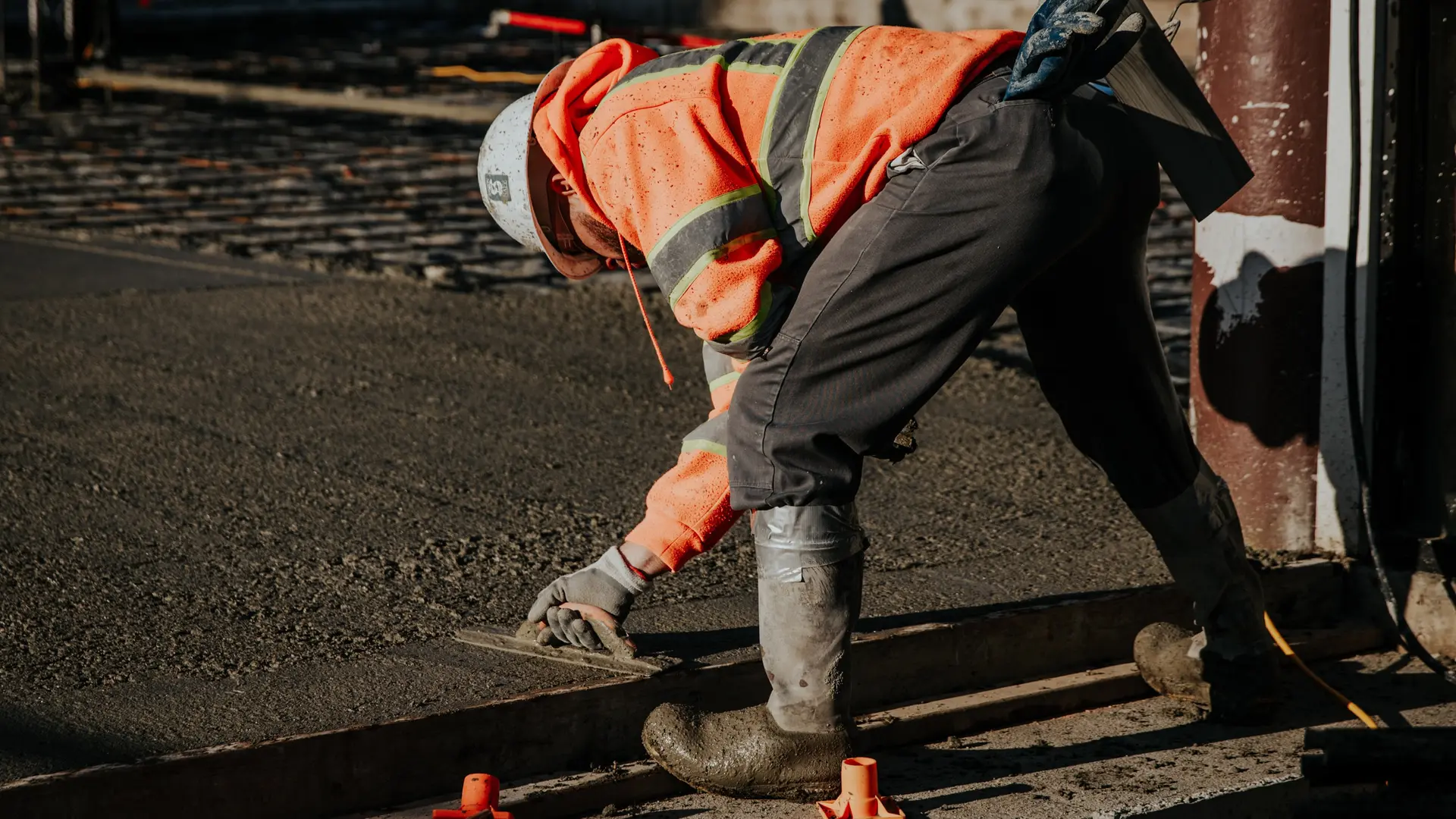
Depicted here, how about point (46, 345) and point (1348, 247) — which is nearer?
point (1348, 247)

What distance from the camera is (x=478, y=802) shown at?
2928 millimetres

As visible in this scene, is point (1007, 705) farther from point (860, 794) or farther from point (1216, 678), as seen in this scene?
point (860, 794)

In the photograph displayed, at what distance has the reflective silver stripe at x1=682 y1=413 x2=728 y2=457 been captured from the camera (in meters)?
3.36

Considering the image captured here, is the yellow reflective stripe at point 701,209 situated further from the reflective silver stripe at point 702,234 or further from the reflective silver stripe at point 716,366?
the reflective silver stripe at point 716,366

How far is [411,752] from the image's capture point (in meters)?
3.15

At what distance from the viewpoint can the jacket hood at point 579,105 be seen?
10.3 feet

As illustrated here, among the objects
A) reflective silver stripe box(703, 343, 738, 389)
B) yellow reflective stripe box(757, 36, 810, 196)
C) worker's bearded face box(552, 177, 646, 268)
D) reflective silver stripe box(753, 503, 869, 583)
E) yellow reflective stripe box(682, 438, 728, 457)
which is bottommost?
reflective silver stripe box(753, 503, 869, 583)

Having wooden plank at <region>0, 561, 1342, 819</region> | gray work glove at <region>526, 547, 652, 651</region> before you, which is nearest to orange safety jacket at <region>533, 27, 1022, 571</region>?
gray work glove at <region>526, 547, 652, 651</region>

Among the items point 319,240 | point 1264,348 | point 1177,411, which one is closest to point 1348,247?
point 1264,348

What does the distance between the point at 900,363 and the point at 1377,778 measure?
125 centimetres

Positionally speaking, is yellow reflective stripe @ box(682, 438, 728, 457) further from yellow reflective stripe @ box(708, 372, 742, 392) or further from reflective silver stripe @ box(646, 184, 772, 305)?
reflective silver stripe @ box(646, 184, 772, 305)

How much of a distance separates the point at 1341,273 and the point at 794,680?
6.02 feet

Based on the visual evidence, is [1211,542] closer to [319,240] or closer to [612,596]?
[612,596]

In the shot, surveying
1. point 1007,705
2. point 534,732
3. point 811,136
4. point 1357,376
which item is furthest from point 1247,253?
point 534,732
